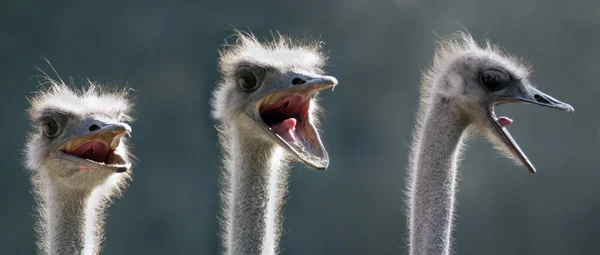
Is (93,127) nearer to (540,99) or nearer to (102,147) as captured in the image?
(102,147)

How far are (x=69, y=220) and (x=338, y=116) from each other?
9.27 feet

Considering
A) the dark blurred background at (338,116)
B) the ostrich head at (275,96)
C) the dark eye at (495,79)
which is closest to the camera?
the ostrich head at (275,96)

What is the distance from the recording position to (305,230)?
5699 mm

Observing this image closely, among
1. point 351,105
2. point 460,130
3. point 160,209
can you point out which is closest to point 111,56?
point 160,209

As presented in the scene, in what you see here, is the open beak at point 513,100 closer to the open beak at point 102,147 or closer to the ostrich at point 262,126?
the ostrich at point 262,126

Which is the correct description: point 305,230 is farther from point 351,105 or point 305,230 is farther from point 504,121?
point 504,121

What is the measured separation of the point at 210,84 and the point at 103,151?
7.08 ft

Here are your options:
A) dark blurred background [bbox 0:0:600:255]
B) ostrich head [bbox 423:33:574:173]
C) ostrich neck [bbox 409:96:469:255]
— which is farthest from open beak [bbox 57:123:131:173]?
dark blurred background [bbox 0:0:600:255]

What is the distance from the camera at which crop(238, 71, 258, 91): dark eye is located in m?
3.20

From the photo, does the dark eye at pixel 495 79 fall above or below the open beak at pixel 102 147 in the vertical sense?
above

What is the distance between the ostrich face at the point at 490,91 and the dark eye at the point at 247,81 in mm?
743

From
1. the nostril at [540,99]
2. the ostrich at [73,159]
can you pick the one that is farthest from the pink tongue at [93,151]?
the nostril at [540,99]

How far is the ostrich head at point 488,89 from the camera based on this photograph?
11.0 ft

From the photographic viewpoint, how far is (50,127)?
3.22 meters
